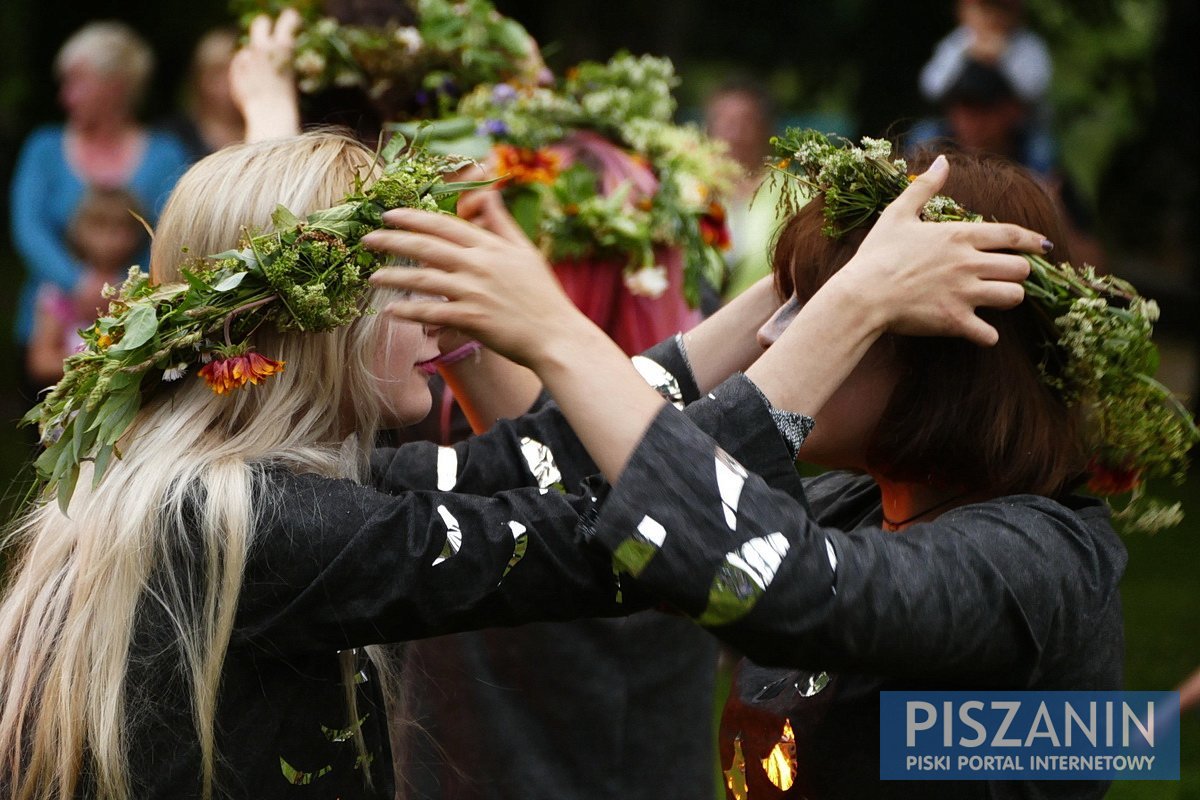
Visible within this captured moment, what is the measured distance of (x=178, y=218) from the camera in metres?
2.07

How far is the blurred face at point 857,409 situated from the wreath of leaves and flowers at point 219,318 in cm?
65

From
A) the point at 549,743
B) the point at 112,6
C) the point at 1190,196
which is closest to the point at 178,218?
the point at 549,743

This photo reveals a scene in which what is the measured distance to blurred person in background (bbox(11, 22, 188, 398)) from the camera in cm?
744

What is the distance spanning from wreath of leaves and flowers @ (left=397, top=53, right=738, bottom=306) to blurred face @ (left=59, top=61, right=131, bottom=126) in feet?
15.2

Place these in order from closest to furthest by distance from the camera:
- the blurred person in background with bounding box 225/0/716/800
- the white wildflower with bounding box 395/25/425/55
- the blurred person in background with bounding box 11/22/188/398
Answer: the blurred person in background with bounding box 225/0/716/800 → the white wildflower with bounding box 395/25/425/55 → the blurred person in background with bounding box 11/22/188/398

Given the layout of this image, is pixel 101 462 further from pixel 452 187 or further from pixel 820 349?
pixel 820 349

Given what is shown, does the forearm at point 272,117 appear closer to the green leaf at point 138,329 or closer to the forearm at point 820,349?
the green leaf at point 138,329

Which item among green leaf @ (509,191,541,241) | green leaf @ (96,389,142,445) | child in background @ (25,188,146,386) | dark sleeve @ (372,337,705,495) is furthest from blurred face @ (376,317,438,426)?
child in background @ (25,188,146,386)

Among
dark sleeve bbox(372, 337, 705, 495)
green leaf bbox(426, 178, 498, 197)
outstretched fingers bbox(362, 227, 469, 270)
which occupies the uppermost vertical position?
outstretched fingers bbox(362, 227, 469, 270)

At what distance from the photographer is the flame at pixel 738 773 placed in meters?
2.15

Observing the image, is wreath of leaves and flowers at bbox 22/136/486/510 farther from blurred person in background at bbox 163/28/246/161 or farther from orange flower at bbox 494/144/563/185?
blurred person in background at bbox 163/28/246/161

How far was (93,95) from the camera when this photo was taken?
7.69 m

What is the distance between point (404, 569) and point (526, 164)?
74.1 inches

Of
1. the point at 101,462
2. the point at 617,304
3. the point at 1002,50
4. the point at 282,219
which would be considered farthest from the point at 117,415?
the point at 1002,50
